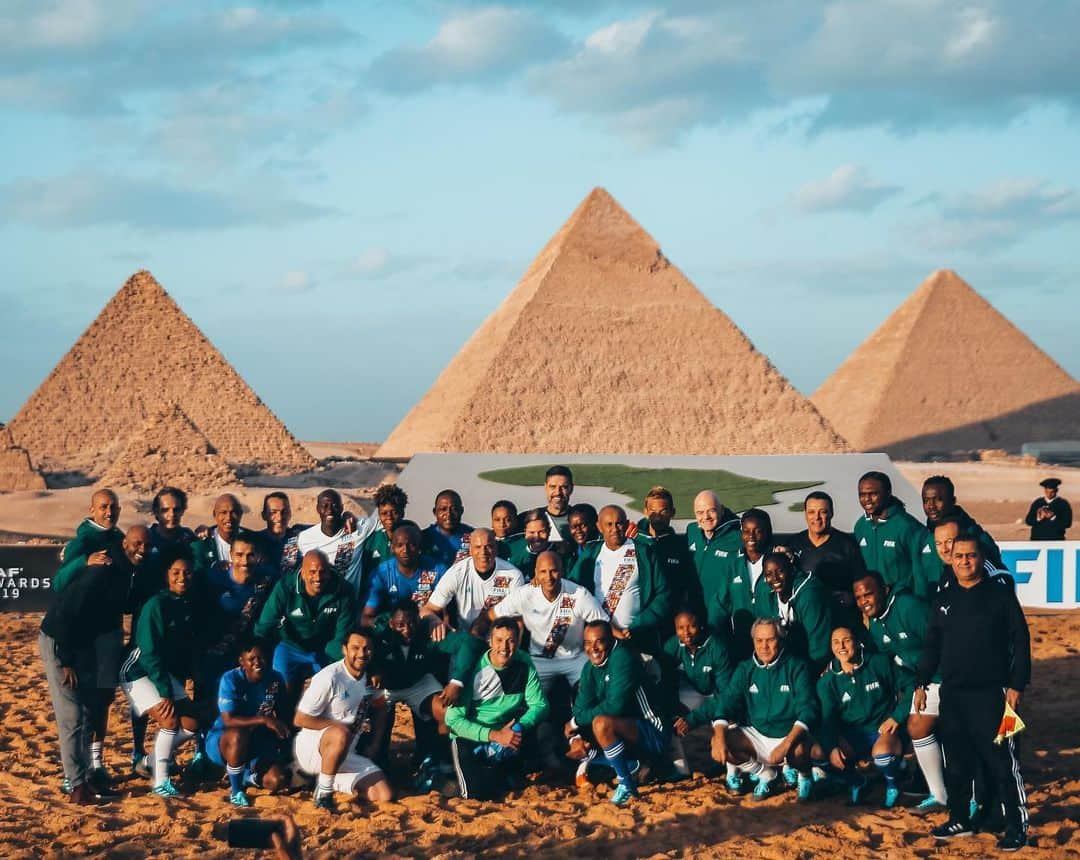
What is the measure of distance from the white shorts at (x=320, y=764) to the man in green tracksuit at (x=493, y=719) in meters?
0.43

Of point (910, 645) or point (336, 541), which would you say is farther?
point (336, 541)

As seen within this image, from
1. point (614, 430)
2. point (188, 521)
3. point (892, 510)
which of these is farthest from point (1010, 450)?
point (892, 510)

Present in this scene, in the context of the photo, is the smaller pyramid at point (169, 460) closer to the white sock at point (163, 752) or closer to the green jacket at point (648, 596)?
the white sock at point (163, 752)

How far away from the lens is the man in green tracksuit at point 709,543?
278 inches

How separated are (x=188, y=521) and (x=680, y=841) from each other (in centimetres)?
2322

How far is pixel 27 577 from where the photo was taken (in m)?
11.2

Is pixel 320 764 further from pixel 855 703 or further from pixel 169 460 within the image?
pixel 169 460

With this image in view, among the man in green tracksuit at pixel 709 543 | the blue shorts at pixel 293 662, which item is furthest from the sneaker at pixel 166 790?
the man in green tracksuit at pixel 709 543

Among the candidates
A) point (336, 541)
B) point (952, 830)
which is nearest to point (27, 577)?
point (336, 541)

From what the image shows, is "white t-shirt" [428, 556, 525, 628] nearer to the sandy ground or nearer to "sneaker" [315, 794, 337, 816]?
the sandy ground

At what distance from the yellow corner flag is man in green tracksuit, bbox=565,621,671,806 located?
1743 mm

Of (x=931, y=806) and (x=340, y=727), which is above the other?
(x=340, y=727)

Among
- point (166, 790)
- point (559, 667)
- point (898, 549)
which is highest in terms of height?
point (898, 549)

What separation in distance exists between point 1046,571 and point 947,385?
55898 mm
